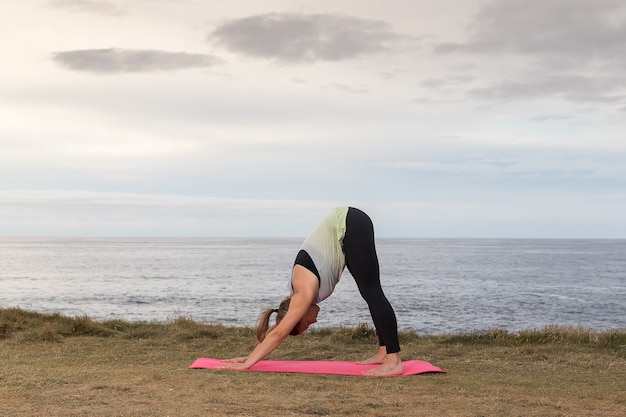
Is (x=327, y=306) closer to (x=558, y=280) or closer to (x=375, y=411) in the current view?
A: (x=375, y=411)

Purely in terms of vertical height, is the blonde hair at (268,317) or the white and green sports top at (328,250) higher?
the white and green sports top at (328,250)

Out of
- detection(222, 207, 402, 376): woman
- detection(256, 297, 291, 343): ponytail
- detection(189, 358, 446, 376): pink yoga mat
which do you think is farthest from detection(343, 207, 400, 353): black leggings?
detection(256, 297, 291, 343): ponytail

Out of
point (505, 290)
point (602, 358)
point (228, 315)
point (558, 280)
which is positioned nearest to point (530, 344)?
point (602, 358)

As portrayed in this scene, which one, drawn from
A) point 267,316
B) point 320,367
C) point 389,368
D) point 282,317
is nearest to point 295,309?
point 282,317

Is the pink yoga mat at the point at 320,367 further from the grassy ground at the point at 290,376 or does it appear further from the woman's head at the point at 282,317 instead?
the woman's head at the point at 282,317

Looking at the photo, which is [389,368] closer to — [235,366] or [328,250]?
[328,250]

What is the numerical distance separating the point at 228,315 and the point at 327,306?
7323 mm

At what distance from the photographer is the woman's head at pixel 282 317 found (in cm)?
688

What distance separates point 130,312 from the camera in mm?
33219

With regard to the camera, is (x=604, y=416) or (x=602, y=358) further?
(x=602, y=358)

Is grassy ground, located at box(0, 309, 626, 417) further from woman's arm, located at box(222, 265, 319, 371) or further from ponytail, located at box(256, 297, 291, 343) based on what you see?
ponytail, located at box(256, 297, 291, 343)

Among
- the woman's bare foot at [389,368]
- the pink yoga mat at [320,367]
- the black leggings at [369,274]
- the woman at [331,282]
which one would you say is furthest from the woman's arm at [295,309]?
the woman's bare foot at [389,368]

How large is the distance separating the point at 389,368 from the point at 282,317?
1.21m

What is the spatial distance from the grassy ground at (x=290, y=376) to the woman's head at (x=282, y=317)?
51cm
